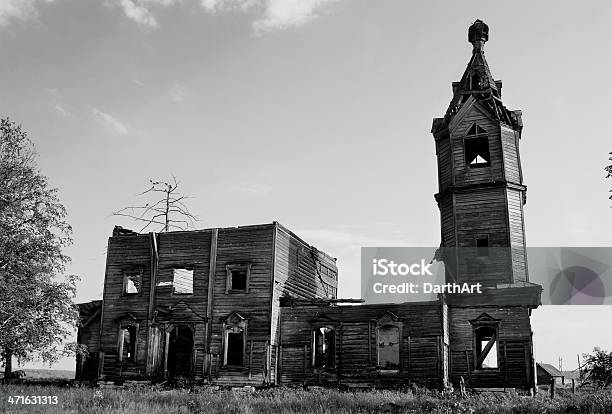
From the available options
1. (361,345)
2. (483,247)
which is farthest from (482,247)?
(361,345)

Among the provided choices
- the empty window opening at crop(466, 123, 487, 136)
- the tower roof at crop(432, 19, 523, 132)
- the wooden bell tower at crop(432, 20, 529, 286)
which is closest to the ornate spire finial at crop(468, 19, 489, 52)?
the tower roof at crop(432, 19, 523, 132)

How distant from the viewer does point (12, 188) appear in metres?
24.8

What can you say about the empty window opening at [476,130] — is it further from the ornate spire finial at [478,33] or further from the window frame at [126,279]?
the window frame at [126,279]

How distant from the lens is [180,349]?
Result: 32656 mm

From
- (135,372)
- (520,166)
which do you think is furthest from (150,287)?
(520,166)

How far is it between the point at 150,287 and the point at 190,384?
223 inches

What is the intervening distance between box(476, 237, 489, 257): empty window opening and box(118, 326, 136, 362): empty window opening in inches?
717

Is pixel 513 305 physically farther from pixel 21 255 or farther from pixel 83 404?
pixel 21 255

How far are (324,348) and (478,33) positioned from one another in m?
20.1

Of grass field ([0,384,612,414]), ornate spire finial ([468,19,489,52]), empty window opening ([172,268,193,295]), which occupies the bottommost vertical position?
grass field ([0,384,612,414])

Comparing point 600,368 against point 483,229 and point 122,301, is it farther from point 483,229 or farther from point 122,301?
point 122,301

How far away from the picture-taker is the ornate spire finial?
34906 mm

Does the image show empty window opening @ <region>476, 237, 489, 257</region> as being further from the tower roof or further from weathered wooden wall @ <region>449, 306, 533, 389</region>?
the tower roof

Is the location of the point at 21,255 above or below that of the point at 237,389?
above
